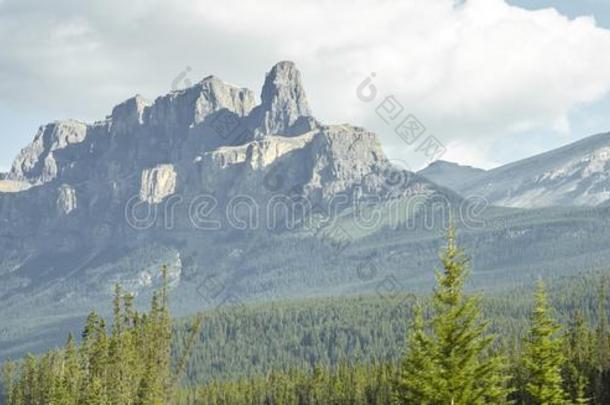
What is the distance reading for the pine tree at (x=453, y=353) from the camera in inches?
1631

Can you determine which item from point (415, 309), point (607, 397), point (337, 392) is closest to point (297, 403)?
point (337, 392)

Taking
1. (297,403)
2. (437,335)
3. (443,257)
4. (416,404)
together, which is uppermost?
(443,257)

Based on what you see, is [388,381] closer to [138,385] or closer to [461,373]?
[138,385]

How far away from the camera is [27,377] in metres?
156

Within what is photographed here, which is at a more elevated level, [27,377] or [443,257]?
[443,257]

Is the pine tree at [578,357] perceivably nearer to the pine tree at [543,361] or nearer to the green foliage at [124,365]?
the green foliage at [124,365]

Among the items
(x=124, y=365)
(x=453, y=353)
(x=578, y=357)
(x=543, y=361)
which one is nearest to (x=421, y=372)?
(x=453, y=353)

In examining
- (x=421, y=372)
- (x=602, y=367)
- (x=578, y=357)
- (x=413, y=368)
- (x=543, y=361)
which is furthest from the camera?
(x=578, y=357)

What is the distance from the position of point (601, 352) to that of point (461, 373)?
81.5 meters

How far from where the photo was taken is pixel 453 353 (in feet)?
137

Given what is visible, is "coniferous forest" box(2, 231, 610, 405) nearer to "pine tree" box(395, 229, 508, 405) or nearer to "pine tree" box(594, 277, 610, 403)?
"pine tree" box(395, 229, 508, 405)

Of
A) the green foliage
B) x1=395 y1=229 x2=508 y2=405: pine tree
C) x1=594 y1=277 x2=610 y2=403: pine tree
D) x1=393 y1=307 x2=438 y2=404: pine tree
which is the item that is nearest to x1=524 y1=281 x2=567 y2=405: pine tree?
x1=395 y1=229 x2=508 y2=405: pine tree

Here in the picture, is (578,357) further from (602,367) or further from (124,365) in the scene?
(124,365)

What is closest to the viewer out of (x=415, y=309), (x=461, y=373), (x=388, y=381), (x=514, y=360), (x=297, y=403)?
(x=461, y=373)
